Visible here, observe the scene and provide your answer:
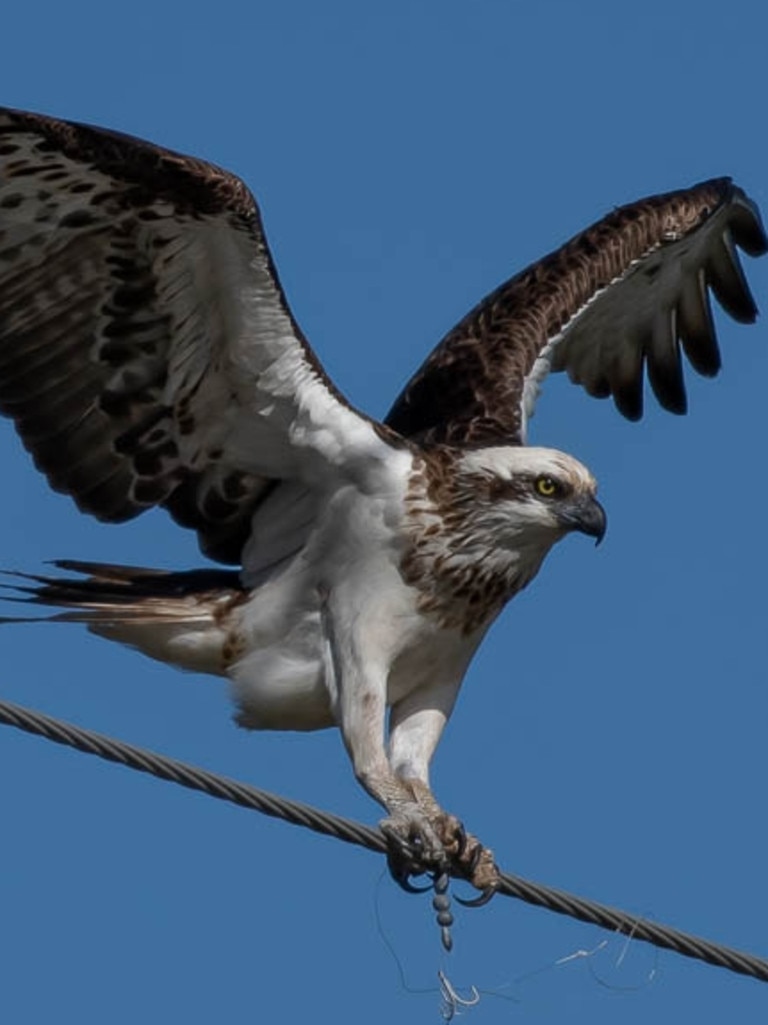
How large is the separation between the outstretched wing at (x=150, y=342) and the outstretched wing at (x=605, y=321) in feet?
2.75

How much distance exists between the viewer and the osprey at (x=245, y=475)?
1067cm

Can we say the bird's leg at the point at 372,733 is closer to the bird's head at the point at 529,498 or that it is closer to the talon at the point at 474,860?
the talon at the point at 474,860

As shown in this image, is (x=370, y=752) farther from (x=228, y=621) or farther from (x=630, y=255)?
(x=630, y=255)

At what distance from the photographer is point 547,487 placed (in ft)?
36.3

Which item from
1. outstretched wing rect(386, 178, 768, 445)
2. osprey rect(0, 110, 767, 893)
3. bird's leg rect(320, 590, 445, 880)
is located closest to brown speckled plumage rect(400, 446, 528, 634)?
osprey rect(0, 110, 767, 893)

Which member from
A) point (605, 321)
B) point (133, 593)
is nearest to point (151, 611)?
point (133, 593)

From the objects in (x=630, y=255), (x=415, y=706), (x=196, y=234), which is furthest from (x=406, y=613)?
(x=630, y=255)

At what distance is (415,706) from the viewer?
11203 mm

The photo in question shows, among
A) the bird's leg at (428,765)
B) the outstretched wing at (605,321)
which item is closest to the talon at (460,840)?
the bird's leg at (428,765)

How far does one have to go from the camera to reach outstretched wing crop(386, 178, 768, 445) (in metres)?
12.4

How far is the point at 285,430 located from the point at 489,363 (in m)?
1.41

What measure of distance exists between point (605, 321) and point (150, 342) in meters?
3.31

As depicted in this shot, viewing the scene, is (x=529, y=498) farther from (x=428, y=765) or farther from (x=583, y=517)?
(x=428, y=765)

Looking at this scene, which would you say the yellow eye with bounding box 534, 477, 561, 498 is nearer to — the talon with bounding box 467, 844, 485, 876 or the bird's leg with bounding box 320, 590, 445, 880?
the bird's leg with bounding box 320, 590, 445, 880
